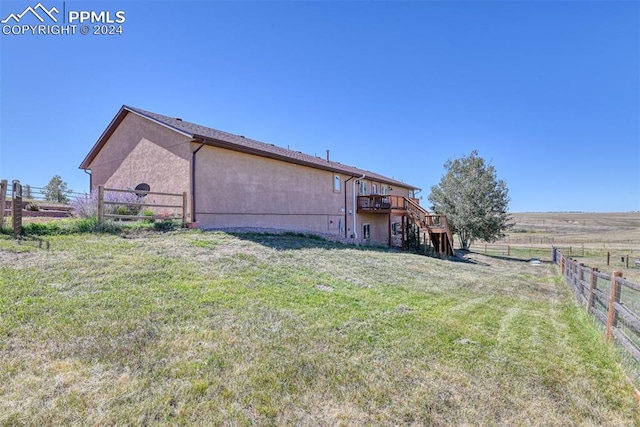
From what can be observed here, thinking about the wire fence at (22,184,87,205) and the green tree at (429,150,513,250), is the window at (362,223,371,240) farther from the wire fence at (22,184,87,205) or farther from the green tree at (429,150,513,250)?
the wire fence at (22,184,87,205)

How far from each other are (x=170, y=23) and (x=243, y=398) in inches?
490

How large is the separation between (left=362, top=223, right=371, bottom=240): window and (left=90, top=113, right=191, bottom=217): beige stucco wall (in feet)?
45.3

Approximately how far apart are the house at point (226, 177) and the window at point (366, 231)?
2116 millimetres

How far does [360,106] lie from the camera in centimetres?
2025

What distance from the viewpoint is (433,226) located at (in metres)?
20.7

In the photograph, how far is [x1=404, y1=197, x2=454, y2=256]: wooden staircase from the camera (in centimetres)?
2023

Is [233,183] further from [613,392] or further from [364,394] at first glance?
[613,392]

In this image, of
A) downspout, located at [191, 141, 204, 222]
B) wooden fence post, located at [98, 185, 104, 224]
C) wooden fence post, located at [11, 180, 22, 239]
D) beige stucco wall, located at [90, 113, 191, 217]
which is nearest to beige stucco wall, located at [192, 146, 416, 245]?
downspout, located at [191, 141, 204, 222]

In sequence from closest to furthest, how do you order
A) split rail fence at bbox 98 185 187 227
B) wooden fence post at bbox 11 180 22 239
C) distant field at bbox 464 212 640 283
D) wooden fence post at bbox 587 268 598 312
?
wooden fence post at bbox 587 268 598 312, wooden fence post at bbox 11 180 22 239, split rail fence at bbox 98 185 187 227, distant field at bbox 464 212 640 283

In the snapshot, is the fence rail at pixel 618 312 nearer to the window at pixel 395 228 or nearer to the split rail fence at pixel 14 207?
the split rail fence at pixel 14 207

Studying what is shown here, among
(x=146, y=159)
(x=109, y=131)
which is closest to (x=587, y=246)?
(x=146, y=159)

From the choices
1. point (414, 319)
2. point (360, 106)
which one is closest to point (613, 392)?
point (414, 319)

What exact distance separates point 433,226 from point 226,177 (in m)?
13.4

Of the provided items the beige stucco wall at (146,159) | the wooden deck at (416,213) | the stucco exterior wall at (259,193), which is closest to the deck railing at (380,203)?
the wooden deck at (416,213)
